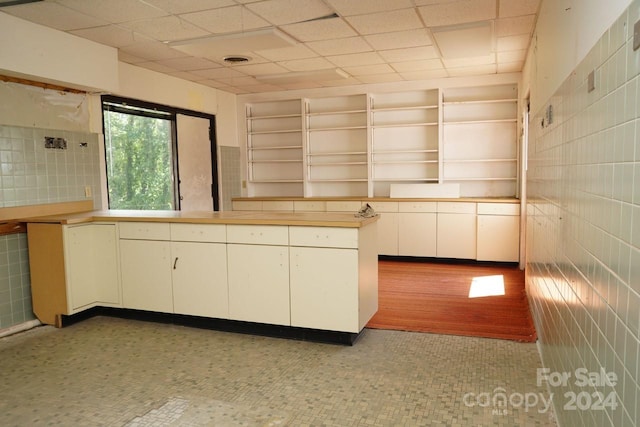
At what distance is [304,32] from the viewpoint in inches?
174

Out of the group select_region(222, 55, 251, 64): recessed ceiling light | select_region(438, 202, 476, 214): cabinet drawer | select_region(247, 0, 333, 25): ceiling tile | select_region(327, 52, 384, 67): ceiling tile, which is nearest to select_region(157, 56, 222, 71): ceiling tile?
select_region(222, 55, 251, 64): recessed ceiling light

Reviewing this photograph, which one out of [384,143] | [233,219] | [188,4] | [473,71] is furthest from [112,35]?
[473,71]

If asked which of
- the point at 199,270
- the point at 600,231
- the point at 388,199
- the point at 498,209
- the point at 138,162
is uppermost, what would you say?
the point at 138,162

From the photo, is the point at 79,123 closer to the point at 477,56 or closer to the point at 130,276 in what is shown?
the point at 130,276

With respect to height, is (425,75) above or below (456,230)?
above

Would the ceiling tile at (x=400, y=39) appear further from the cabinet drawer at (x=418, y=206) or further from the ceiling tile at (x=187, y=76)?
the ceiling tile at (x=187, y=76)

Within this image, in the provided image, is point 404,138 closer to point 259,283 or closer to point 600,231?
point 259,283

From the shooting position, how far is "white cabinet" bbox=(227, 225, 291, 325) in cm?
355

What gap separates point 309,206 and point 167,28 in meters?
3.54

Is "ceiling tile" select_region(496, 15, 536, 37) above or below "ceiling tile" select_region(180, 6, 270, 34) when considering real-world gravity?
below

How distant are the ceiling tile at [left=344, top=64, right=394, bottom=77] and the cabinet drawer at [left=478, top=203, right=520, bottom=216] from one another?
7.07ft

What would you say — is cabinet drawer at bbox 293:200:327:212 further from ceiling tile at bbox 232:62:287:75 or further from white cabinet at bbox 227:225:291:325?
white cabinet at bbox 227:225:291:325

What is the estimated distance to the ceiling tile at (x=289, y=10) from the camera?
368cm

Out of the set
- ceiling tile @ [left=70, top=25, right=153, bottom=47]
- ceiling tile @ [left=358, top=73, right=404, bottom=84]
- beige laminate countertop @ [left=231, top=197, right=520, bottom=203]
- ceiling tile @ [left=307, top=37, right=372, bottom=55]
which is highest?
ceiling tile @ [left=358, top=73, right=404, bottom=84]
